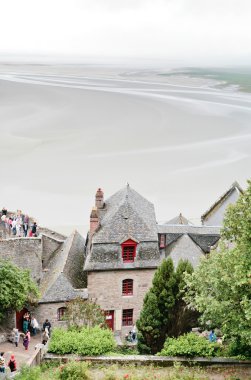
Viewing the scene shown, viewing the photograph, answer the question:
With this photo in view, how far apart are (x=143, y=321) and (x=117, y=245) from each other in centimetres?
733

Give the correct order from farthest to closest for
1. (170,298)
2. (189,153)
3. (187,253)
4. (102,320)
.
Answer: (189,153), (187,253), (102,320), (170,298)

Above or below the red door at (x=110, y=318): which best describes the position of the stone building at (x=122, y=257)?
above

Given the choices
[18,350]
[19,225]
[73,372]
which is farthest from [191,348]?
[19,225]

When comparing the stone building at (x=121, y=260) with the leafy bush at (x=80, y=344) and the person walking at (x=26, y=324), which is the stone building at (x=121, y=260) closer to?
the person walking at (x=26, y=324)

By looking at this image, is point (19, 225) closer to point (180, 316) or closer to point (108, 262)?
point (108, 262)

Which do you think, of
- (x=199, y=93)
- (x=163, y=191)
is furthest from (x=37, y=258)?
(x=199, y=93)

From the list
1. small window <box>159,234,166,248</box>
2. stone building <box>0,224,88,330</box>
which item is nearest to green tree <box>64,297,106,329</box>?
stone building <box>0,224,88,330</box>

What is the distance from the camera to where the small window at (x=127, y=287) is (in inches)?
1585

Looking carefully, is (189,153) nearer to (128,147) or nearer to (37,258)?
(128,147)

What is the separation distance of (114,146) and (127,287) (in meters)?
44.1

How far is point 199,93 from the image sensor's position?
12012cm

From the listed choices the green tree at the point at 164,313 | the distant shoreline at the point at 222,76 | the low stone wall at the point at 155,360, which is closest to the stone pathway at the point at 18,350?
the low stone wall at the point at 155,360

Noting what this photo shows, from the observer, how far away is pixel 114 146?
272ft

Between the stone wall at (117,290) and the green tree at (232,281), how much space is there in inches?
550
